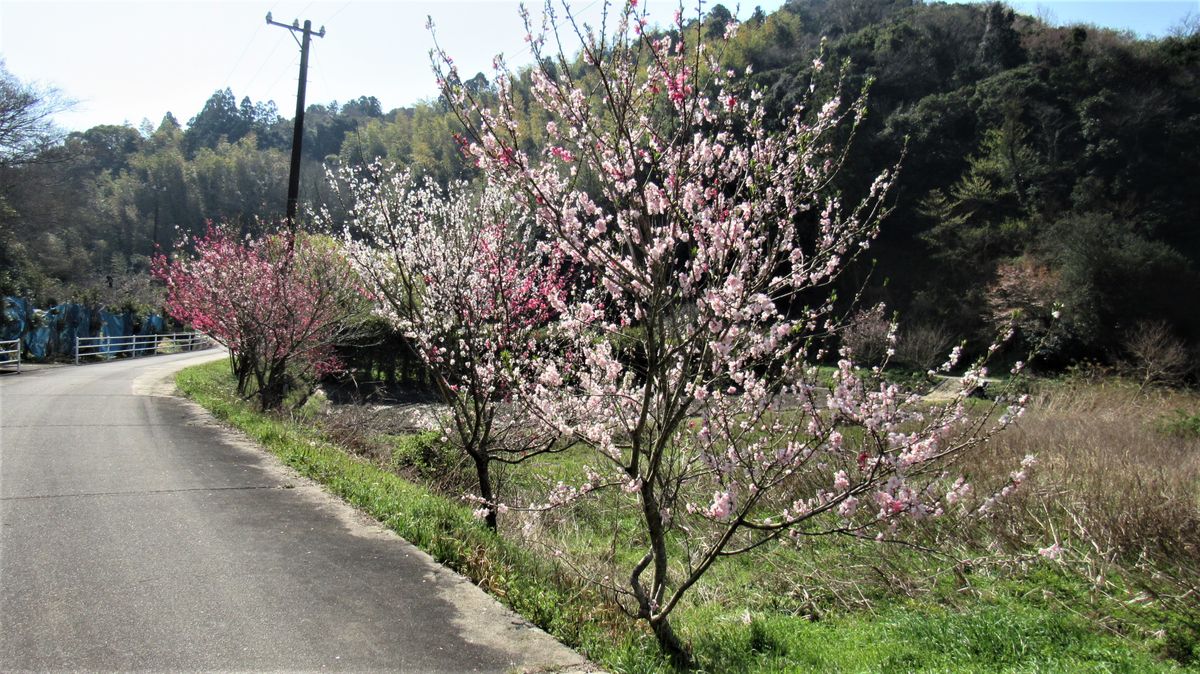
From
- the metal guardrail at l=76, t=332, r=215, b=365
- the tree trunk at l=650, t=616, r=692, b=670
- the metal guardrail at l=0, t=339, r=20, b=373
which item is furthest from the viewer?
the metal guardrail at l=76, t=332, r=215, b=365

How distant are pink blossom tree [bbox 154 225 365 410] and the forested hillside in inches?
237

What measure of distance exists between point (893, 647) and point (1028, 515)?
Answer: 9.69 ft

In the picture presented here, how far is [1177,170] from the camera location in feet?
112

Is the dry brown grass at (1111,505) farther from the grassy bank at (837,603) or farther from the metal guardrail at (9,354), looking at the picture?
the metal guardrail at (9,354)

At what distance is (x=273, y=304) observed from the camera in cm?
1205

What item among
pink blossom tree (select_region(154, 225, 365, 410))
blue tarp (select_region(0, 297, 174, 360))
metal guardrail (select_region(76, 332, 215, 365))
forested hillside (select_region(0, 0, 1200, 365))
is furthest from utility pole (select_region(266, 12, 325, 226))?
blue tarp (select_region(0, 297, 174, 360))

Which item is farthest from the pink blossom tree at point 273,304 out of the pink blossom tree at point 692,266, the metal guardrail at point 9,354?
the pink blossom tree at point 692,266

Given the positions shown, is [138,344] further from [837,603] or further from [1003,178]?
[1003,178]

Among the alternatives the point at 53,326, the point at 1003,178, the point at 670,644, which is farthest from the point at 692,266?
the point at 1003,178

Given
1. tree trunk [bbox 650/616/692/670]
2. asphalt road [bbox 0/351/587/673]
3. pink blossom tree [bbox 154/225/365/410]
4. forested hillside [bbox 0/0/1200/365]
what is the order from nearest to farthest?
asphalt road [bbox 0/351/587/673] → tree trunk [bbox 650/616/692/670] → pink blossom tree [bbox 154/225/365/410] → forested hillside [bbox 0/0/1200/365]

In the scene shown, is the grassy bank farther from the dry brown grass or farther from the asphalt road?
the asphalt road

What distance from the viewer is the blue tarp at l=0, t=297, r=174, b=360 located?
22.2 meters

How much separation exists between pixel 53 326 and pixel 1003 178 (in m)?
40.9

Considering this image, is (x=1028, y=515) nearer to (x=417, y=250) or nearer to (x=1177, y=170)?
(x=417, y=250)
